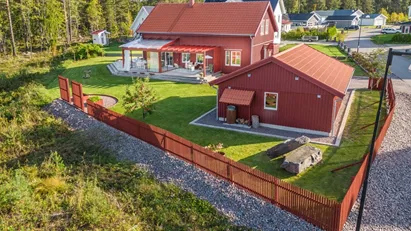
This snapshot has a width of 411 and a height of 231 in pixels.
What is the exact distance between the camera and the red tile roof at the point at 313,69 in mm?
17250

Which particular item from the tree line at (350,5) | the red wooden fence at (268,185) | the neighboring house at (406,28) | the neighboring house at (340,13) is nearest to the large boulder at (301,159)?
the red wooden fence at (268,185)

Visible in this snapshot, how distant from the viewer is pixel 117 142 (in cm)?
1580

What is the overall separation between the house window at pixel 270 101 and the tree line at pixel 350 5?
10425 cm

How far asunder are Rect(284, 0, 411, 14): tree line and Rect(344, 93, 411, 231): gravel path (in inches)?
4170

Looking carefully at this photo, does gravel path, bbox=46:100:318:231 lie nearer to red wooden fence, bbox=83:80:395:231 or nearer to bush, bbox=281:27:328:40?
red wooden fence, bbox=83:80:395:231

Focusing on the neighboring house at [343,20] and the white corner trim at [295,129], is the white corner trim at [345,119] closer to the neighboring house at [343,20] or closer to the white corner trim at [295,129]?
the white corner trim at [295,129]

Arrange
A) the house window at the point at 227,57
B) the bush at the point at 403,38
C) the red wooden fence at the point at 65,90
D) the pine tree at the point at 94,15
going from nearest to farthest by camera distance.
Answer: the red wooden fence at the point at 65,90 → the house window at the point at 227,57 → the bush at the point at 403,38 → the pine tree at the point at 94,15

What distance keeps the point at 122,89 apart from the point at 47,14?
2703 cm

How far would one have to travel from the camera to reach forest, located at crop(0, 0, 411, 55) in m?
46.9

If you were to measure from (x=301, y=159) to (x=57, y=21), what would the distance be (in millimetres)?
44059

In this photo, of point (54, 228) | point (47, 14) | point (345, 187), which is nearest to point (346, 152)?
point (345, 187)

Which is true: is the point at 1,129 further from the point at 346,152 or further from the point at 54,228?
the point at 346,152

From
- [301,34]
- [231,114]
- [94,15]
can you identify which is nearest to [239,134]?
[231,114]

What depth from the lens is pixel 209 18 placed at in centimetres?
3441
